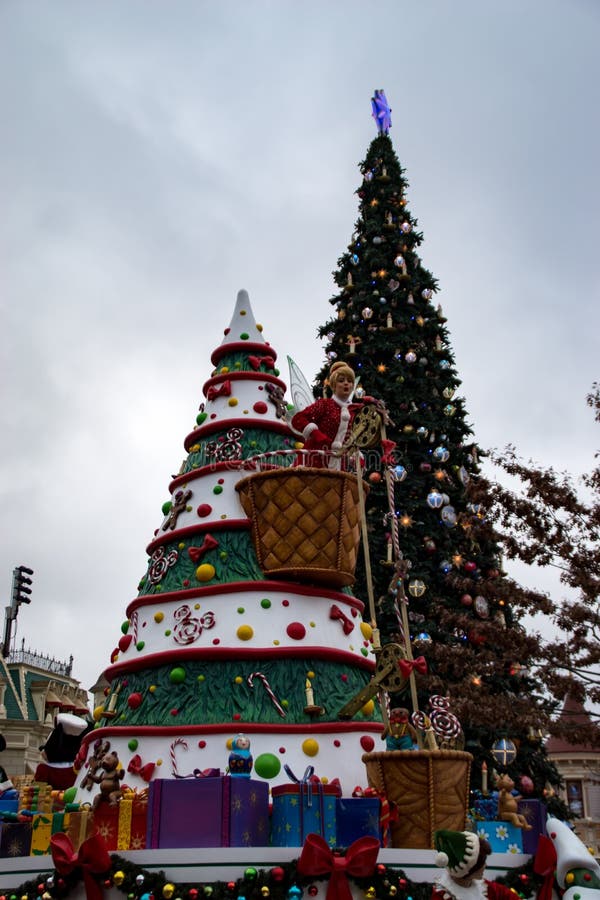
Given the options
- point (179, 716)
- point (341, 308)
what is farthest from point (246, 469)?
point (341, 308)

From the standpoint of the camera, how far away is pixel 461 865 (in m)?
6.02

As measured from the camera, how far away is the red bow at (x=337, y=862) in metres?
6.91

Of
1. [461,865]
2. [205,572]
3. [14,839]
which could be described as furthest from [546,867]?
[14,839]

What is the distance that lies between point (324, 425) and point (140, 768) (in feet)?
14.9

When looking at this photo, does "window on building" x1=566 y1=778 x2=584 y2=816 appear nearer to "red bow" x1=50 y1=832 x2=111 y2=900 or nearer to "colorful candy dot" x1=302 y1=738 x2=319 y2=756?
"colorful candy dot" x1=302 y1=738 x2=319 y2=756

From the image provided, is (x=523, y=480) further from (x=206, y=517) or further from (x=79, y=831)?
(x=79, y=831)

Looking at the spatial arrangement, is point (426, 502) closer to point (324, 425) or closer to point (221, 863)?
point (324, 425)

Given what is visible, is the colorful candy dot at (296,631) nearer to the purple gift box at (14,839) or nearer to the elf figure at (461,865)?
the purple gift box at (14,839)

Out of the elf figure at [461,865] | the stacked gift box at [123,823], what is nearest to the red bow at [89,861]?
the stacked gift box at [123,823]

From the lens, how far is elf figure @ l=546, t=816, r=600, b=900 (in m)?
7.57

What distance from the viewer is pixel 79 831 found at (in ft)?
25.0

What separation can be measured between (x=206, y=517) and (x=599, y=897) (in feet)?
18.8

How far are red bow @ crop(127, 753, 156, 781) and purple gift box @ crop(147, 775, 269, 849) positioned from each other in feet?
4.46

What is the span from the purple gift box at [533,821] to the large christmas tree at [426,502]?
3.07m
